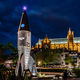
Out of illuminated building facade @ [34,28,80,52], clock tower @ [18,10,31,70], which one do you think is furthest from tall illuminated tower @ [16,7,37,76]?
illuminated building facade @ [34,28,80,52]

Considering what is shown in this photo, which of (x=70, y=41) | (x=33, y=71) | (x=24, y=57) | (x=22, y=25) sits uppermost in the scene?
(x=70, y=41)

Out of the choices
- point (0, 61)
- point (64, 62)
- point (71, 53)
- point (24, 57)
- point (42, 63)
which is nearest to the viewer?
point (24, 57)

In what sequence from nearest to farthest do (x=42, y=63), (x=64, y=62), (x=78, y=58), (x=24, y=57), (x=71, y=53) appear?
1. (x=24, y=57)
2. (x=42, y=63)
3. (x=64, y=62)
4. (x=78, y=58)
5. (x=71, y=53)

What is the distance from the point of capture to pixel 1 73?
24.1 metres

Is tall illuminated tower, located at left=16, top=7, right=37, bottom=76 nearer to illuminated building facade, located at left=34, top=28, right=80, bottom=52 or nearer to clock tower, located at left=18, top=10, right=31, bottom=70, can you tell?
clock tower, located at left=18, top=10, right=31, bottom=70

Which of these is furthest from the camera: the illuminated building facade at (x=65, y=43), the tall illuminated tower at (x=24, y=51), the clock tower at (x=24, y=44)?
the illuminated building facade at (x=65, y=43)

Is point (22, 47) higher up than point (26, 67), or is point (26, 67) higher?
point (22, 47)

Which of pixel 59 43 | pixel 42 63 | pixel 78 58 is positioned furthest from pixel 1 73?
pixel 59 43

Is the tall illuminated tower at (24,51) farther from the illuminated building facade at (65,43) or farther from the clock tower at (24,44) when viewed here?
the illuminated building facade at (65,43)

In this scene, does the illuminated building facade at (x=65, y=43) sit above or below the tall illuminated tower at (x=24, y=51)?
above

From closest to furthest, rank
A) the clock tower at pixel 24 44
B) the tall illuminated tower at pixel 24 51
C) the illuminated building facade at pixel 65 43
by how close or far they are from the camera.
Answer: the tall illuminated tower at pixel 24 51, the clock tower at pixel 24 44, the illuminated building facade at pixel 65 43

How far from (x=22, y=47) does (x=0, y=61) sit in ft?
31.6

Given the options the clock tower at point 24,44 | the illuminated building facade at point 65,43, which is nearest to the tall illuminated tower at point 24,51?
the clock tower at point 24,44

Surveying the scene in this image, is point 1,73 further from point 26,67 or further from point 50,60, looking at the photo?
point 50,60
